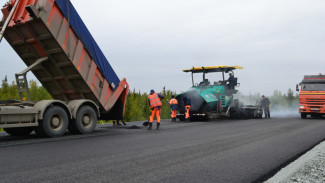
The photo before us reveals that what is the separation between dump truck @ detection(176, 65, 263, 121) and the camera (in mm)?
14938

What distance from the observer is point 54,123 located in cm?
836

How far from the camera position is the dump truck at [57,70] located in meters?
7.92

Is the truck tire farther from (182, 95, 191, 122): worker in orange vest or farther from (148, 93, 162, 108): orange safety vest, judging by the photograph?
(182, 95, 191, 122): worker in orange vest

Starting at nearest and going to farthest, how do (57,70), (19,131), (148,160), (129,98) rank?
1. (148,160)
2. (19,131)
3. (57,70)
4. (129,98)

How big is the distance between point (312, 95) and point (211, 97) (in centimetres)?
604

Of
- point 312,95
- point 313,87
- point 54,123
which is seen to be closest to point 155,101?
point 54,123

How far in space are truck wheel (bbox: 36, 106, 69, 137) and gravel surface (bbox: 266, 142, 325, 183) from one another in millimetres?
5849

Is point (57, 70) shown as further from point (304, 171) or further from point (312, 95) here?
point (312, 95)

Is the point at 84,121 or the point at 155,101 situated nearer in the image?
the point at 84,121

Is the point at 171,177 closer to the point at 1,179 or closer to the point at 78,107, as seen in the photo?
the point at 1,179

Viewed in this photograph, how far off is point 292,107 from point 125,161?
117 feet

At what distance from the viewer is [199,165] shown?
15.6 ft

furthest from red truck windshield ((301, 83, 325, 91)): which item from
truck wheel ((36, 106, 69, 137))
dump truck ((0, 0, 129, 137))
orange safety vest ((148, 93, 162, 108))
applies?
truck wheel ((36, 106, 69, 137))

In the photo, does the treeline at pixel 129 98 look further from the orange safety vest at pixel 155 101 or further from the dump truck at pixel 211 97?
the orange safety vest at pixel 155 101
